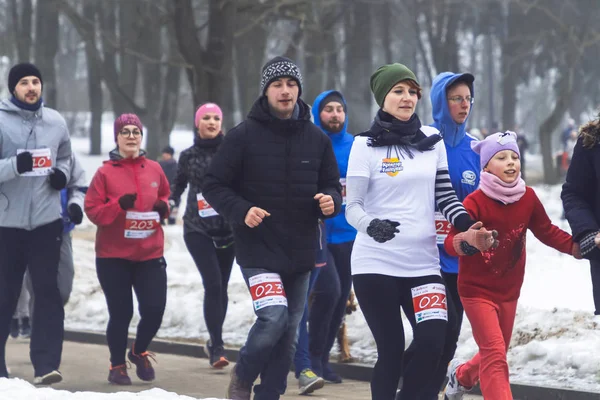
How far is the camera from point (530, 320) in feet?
31.5

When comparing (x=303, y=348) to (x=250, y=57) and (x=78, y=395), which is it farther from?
(x=250, y=57)

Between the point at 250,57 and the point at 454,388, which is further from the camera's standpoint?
the point at 250,57

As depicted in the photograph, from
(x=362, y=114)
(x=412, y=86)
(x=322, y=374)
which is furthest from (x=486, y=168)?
(x=362, y=114)

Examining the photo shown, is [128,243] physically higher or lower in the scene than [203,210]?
lower

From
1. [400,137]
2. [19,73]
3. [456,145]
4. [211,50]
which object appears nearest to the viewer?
[400,137]

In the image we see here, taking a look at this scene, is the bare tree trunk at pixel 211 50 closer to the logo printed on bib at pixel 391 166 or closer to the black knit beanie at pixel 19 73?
the black knit beanie at pixel 19 73

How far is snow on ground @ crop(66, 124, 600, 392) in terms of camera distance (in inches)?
340

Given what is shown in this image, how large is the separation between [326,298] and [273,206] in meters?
2.46

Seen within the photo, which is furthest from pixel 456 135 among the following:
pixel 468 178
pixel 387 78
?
pixel 387 78

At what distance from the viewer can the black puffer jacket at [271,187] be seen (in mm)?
6859

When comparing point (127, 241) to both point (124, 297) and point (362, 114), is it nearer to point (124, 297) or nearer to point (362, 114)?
point (124, 297)

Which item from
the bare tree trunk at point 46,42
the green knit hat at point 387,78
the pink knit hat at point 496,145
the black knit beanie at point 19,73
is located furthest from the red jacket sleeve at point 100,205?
the bare tree trunk at point 46,42

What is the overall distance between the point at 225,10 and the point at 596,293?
13.3 m

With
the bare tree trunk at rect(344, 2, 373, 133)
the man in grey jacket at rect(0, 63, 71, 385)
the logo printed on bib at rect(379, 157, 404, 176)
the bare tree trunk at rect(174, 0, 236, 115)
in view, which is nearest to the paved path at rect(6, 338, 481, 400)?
the man in grey jacket at rect(0, 63, 71, 385)
